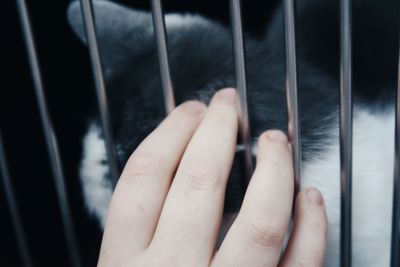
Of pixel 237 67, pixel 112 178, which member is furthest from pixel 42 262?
pixel 237 67

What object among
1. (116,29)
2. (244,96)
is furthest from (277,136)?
(116,29)

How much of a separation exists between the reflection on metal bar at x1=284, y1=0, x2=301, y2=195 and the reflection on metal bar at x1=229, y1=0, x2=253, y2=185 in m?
0.03

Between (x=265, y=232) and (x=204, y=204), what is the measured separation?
4 centimetres

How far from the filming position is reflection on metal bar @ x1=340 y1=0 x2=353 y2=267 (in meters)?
0.33

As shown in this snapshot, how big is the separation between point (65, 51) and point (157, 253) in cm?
17

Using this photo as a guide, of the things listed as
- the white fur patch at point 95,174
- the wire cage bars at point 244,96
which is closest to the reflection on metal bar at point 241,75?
the wire cage bars at point 244,96

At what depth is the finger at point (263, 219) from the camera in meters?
Result: 0.34

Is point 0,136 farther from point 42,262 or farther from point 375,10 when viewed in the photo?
point 375,10

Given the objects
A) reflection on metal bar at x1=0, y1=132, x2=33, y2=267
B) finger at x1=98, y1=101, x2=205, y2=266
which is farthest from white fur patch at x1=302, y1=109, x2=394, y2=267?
reflection on metal bar at x1=0, y1=132, x2=33, y2=267

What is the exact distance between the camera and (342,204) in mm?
366

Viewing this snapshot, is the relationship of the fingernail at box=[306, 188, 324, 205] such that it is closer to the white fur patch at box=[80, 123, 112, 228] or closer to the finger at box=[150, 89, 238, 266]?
the finger at box=[150, 89, 238, 266]

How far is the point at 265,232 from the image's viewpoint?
0.34m

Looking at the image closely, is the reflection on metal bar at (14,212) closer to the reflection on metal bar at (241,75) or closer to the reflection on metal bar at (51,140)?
the reflection on metal bar at (51,140)

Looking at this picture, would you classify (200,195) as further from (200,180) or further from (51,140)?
(51,140)
